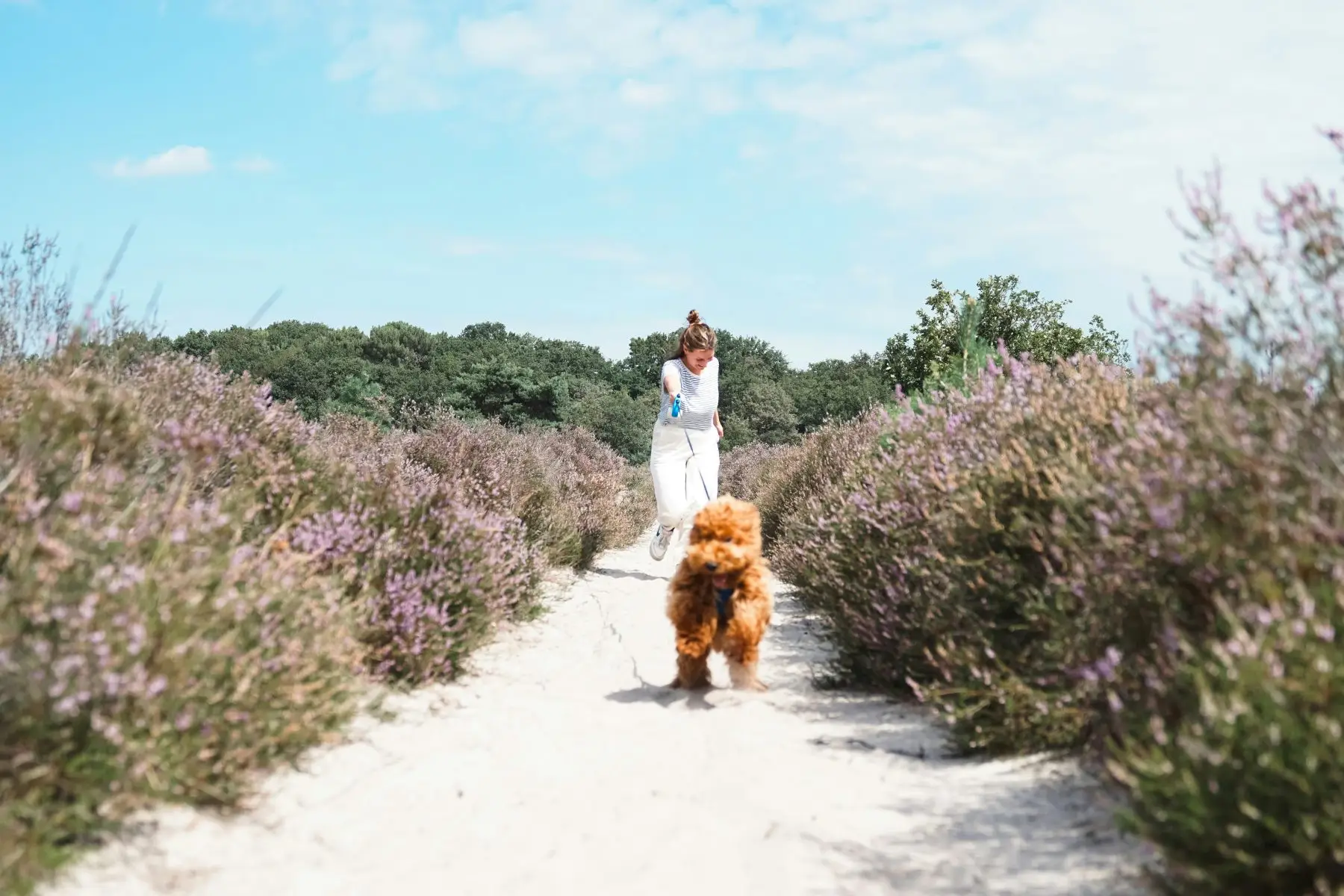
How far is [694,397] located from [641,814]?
19.4ft

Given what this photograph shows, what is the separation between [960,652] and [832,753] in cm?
70

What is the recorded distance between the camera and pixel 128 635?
288 cm

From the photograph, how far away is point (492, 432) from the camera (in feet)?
42.3

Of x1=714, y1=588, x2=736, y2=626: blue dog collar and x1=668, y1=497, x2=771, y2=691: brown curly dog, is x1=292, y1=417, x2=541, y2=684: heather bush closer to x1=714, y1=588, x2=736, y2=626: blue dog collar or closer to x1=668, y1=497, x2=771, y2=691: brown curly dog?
x1=668, y1=497, x2=771, y2=691: brown curly dog

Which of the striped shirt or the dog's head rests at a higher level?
the striped shirt

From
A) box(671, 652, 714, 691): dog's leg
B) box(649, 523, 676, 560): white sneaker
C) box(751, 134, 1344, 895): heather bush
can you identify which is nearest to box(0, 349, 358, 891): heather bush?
box(671, 652, 714, 691): dog's leg

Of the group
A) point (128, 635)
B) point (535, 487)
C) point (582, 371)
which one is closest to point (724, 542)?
point (128, 635)

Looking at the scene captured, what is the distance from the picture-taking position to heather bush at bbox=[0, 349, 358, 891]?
2738 mm

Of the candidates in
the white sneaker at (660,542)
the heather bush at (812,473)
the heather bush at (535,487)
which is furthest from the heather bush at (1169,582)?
the white sneaker at (660,542)

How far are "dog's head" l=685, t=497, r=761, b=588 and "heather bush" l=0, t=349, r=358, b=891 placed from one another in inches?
64.9

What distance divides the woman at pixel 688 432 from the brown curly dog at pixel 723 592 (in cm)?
406

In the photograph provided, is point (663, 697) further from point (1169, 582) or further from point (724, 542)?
point (1169, 582)

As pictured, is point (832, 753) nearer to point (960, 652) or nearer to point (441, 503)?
point (960, 652)

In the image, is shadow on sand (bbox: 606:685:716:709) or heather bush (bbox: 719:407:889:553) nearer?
shadow on sand (bbox: 606:685:716:709)
